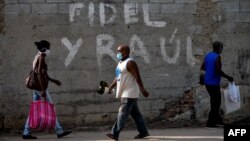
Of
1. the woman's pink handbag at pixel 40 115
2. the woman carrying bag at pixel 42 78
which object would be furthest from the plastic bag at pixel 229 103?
the woman's pink handbag at pixel 40 115

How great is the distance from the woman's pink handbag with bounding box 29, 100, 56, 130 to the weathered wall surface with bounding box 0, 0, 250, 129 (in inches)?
43.5

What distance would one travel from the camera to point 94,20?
10.1m

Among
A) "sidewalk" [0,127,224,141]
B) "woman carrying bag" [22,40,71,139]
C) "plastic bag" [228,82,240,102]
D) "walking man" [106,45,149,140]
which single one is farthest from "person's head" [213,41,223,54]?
"woman carrying bag" [22,40,71,139]

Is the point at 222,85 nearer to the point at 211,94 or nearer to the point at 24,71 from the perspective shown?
the point at 211,94

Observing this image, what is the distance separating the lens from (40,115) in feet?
28.8

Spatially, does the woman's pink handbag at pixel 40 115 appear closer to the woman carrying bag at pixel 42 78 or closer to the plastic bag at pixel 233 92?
the woman carrying bag at pixel 42 78

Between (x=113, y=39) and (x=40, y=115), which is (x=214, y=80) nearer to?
(x=113, y=39)

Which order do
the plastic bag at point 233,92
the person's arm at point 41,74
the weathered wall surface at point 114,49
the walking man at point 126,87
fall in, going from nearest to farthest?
the walking man at point 126,87 < the person's arm at point 41,74 < the weathered wall surface at point 114,49 < the plastic bag at point 233,92

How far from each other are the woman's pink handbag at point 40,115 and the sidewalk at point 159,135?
0.34m

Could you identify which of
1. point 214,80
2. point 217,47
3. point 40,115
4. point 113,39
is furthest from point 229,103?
point 40,115

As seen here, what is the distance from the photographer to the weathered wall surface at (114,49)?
386 inches

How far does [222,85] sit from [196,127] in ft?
3.50

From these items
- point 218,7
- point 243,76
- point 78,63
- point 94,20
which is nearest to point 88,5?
point 94,20

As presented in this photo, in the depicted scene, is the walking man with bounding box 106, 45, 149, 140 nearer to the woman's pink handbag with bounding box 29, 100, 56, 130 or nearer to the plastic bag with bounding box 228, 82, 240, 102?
the woman's pink handbag with bounding box 29, 100, 56, 130
